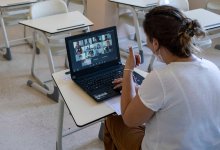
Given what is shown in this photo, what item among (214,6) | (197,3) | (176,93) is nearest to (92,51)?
(176,93)

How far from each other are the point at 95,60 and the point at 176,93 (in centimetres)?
61

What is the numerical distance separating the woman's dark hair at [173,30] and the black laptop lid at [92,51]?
456mm

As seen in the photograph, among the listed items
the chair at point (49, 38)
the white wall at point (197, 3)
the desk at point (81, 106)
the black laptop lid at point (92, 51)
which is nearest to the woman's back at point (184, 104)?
the desk at point (81, 106)

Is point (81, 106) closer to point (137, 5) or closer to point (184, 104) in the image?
point (184, 104)

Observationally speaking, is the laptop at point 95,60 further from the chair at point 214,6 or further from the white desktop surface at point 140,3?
the chair at point 214,6

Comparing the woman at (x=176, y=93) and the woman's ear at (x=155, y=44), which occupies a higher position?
the woman's ear at (x=155, y=44)

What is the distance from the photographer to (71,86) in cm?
152

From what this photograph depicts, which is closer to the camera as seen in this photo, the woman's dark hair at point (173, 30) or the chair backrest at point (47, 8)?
the woman's dark hair at point (173, 30)

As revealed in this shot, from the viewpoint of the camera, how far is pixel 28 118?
2.44 metres

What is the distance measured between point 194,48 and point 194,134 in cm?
33

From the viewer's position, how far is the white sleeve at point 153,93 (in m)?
1.10

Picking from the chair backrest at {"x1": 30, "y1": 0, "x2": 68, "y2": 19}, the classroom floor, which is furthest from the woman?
the chair backrest at {"x1": 30, "y1": 0, "x2": 68, "y2": 19}

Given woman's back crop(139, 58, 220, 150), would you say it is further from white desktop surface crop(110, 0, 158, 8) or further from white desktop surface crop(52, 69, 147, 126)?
white desktop surface crop(110, 0, 158, 8)

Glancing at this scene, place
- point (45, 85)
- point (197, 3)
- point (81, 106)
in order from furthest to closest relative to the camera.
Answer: point (197, 3) → point (45, 85) → point (81, 106)
